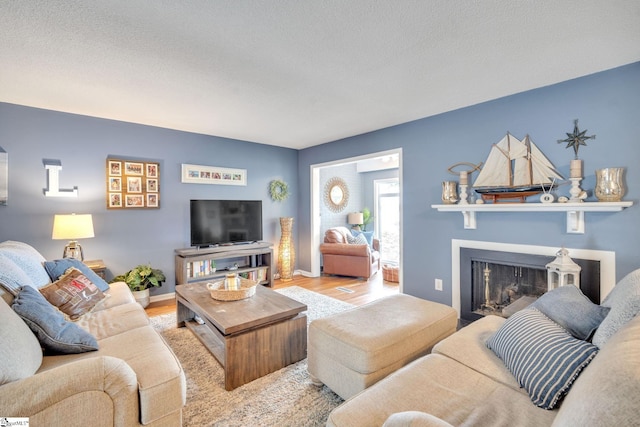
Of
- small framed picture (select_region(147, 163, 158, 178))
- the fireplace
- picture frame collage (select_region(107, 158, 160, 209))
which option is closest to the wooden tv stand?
picture frame collage (select_region(107, 158, 160, 209))

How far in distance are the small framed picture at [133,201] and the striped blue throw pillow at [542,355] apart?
4118 millimetres

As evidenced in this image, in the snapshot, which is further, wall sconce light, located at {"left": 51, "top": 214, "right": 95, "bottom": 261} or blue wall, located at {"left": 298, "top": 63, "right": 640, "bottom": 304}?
wall sconce light, located at {"left": 51, "top": 214, "right": 95, "bottom": 261}

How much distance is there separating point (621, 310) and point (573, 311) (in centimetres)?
34

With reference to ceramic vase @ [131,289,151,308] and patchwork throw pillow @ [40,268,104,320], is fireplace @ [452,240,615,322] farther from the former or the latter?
ceramic vase @ [131,289,151,308]

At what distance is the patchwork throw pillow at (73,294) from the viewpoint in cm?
208

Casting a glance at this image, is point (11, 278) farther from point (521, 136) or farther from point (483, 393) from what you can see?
point (521, 136)

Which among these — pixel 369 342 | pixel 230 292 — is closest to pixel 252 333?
pixel 230 292

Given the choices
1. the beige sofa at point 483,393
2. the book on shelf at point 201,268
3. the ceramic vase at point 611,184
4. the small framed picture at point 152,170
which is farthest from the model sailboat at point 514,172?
the small framed picture at point 152,170

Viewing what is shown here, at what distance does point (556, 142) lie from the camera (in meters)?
2.59

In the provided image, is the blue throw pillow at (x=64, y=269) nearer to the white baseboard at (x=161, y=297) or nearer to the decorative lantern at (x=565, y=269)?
the white baseboard at (x=161, y=297)

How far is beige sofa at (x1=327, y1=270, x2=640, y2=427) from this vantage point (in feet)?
2.20

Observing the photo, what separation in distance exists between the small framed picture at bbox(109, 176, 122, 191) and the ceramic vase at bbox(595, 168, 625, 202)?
4.97 metres

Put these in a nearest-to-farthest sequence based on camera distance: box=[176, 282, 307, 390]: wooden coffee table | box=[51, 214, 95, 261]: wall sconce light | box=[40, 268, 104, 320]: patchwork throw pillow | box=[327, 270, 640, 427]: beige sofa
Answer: box=[327, 270, 640, 427]: beige sofa < box=[176, 282, 307, 390]: wooden coffee table < box=[40, 268, 104, 320]: patchwork throw pillow < box=[51, 214, 95, 261]: wall sconce light

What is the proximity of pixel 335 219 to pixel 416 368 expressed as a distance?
523cm
